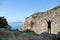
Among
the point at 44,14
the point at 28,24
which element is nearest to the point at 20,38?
the point at 44,14

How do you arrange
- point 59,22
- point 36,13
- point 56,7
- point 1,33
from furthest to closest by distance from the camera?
point 36,13, point 56,7, point 59,22, point 1,33

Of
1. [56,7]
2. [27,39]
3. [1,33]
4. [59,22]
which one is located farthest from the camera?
[56,7]

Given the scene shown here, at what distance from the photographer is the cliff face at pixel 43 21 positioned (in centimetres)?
4019

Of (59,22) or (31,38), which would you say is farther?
(59,22)

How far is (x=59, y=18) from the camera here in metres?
40.6

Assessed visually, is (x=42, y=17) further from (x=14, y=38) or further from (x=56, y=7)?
(x=14, y=38)

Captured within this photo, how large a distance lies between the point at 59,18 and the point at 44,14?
4.18 m

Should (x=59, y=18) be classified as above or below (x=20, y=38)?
above

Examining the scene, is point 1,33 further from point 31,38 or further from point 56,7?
point 56,7

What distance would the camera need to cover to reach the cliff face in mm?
40188

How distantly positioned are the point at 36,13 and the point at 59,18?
7.13 m

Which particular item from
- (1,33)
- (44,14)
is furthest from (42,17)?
(1,33)

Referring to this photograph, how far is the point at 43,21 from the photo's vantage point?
138 feet

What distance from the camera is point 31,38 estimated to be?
9.32 meters
